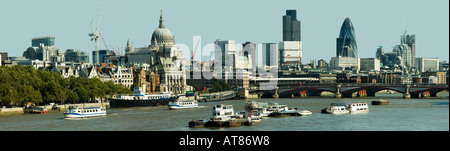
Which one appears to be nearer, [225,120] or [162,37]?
[225,120]

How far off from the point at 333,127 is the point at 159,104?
152ft

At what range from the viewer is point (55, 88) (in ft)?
294

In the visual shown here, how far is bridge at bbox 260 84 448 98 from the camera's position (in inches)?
4791

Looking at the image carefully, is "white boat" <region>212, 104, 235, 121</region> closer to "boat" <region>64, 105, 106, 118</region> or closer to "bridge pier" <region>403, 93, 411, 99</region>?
"boat" <region>64, 105, 106, 118</region>

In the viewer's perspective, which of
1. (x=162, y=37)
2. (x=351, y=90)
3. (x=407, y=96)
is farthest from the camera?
(x=162, y=37)

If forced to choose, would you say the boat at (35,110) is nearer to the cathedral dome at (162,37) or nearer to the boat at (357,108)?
the boat at (357,108)

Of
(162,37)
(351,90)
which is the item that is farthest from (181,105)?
(162,37)

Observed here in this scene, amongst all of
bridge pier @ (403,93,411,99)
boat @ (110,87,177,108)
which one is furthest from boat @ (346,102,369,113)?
bridge pier @ (403,93,411,99)

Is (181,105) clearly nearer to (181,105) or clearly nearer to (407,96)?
(181,105)

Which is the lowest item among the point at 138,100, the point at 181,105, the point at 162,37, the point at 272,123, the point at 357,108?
the point at 272,123

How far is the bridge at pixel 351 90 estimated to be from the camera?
122 meters

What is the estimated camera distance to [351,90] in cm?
13138

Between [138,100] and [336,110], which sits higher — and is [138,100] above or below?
above
